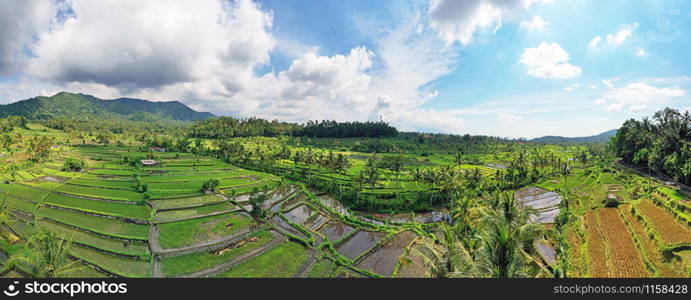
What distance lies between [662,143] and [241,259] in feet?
214

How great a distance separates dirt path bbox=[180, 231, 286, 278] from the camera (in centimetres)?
2136

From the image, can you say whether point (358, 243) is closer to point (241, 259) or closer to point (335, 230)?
point (335, 230)

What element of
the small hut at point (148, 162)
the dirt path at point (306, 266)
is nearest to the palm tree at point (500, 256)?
the dirt path at point (306, 266)

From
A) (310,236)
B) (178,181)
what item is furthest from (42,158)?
(310,236)

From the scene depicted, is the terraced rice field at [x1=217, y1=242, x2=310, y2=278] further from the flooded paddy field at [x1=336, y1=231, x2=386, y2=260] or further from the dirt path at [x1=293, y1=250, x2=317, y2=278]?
the flooded paddy field at [x1=336, y1=231, x2=386, y2=260]

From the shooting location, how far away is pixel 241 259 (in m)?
24.0

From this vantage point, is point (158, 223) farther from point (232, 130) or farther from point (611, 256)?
point (232, 130)

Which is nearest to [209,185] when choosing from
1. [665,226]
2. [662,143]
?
[665,226]

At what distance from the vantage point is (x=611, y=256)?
2083 centimetres

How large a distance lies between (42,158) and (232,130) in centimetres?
6262

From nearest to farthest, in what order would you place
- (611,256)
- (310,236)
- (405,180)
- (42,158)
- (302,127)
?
(611,256)
(310,236)
(405,180)
(42,158)
(302,127)
